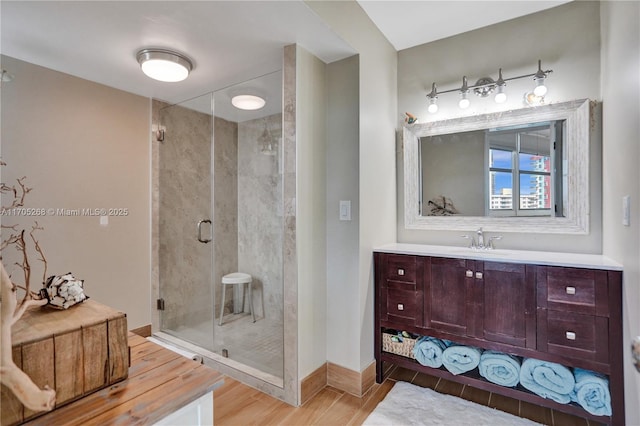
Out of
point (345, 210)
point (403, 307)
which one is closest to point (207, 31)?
point (345, 210)

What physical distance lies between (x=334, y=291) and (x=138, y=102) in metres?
2.60

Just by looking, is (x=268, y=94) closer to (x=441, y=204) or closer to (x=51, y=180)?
(x=441, y=204)

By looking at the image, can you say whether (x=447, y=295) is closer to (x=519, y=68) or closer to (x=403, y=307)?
(x=403, y=307)

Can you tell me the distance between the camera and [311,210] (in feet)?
7.21

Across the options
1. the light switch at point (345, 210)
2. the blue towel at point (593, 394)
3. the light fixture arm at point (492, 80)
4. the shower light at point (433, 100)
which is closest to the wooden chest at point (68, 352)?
the light switch at point (345, 210)

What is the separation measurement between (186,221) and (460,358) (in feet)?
8.59

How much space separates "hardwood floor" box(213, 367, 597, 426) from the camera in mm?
1887

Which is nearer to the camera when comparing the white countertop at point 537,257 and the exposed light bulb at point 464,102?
the white countertop at point 537,257

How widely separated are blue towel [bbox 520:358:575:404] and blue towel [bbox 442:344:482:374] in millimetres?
263

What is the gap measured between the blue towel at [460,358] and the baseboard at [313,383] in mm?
849

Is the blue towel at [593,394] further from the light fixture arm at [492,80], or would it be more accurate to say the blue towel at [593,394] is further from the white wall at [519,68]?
the light fixture arm at [492,80]

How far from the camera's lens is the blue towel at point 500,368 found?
1.91 meters

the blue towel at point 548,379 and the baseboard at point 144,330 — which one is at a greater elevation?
the blue towel at point 548,379

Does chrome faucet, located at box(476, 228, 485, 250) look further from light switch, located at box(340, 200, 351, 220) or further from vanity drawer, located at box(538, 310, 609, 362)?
light switch, located at box(340, 200, 351, 220)
